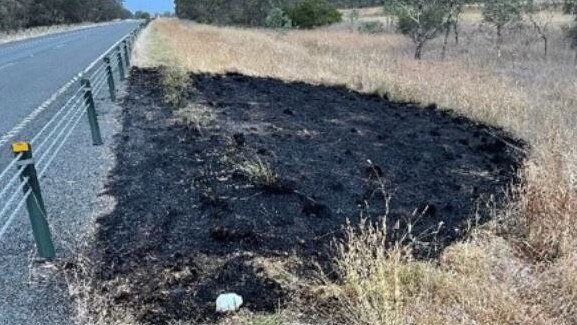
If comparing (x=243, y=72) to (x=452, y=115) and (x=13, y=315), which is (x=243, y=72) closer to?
(x=452, y=115)

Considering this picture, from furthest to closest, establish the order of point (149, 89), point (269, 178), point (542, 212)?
point (149, 89), point (269, 178), point (542, 212)

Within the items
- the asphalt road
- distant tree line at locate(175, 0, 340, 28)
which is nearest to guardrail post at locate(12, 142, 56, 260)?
the asphalt road

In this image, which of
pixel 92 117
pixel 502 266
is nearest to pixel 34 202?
pixel 502 266

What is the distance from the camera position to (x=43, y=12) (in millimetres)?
60250

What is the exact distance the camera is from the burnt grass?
393 centimetres

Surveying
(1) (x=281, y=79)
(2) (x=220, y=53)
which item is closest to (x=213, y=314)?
(1) (x=281, y=79)

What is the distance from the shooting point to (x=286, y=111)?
10.3 meters

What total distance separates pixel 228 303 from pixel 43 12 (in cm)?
6479

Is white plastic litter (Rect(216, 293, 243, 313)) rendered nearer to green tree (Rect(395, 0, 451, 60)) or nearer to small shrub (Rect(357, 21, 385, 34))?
green tree (Rect(395, 0, 451, 60))

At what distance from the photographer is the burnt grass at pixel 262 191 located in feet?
12.9

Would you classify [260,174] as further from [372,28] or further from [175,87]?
[372,28]

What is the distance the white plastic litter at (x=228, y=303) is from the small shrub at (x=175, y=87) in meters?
6.84

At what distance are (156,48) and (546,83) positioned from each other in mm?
14134

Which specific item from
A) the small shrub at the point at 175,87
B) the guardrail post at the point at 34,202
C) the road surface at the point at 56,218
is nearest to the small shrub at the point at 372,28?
the small shrub at the point at 175,87
